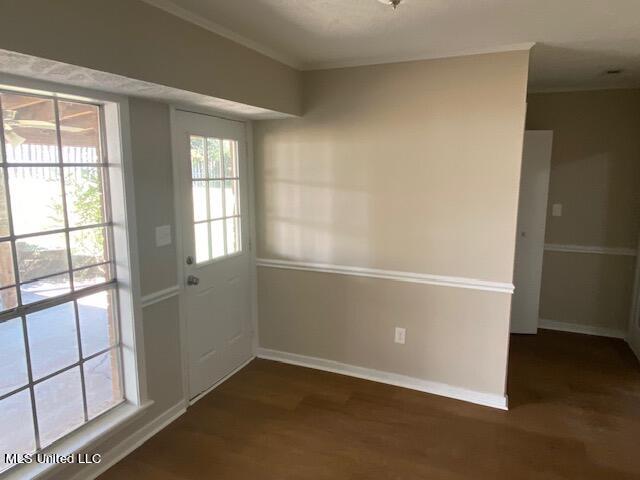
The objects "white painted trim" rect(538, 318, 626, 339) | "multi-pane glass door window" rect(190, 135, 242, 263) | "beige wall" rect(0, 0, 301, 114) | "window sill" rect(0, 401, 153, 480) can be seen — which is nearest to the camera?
"beige wall" rect(0, 0, 301, 114)

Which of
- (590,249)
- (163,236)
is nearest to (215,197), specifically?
(163,236)

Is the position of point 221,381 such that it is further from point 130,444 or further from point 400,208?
point 400,208

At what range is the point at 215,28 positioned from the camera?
224 cm

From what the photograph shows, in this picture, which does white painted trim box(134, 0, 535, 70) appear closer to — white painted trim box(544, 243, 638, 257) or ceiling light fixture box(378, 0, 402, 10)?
ceiling light fixture box(378, 0, 402, 10)

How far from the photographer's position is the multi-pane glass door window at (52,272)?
6.05 ft

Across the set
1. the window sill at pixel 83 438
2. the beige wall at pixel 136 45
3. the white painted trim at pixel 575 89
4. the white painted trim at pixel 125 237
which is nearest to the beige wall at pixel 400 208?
the beige wall at pixel 136 45

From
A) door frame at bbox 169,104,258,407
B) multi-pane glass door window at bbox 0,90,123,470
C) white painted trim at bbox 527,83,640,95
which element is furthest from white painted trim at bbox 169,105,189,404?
white painted trim at bbox 527,83,640,95

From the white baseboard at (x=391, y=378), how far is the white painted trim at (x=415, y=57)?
2240 millimetres

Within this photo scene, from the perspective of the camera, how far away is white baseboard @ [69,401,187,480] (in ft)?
7.20

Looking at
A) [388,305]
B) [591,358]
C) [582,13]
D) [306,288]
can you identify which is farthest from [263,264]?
[591,358]

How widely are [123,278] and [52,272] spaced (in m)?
0.38

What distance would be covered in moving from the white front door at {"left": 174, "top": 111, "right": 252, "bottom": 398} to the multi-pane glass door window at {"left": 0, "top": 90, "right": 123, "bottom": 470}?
0.56 meters

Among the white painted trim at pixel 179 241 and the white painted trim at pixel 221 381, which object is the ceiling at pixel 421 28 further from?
the white painted trim at pixel 221 381

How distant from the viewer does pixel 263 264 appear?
354 centimetres
